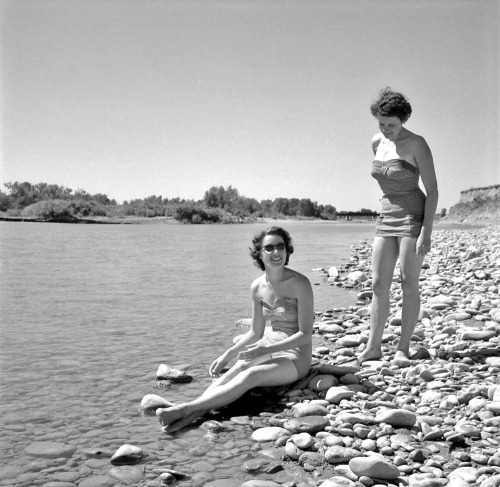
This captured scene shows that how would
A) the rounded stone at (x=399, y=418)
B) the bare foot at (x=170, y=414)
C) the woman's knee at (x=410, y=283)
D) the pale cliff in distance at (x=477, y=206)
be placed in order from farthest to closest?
the pale cliff in distance at (x=477, y=206)
the woman's knee at (x=410, y=283)
the bare foot at (x=170, y=414)
the rounded stone at (x=399, y=418)

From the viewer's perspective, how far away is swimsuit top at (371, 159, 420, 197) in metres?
5.12

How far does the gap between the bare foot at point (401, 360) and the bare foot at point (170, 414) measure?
2.15 m

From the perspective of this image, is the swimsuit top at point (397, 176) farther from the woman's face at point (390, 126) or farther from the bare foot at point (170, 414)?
the bare foot at point (170, 414)

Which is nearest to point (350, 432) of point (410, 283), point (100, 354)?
point (410, 283)

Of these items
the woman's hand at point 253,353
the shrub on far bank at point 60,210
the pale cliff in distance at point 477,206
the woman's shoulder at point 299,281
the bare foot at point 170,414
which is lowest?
the bare foot at point 170,414

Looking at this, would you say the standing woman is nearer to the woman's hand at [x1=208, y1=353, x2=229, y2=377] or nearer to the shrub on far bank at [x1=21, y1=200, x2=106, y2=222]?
the woman's hand at [x1=208, y1=353, x2=229, y2=377]

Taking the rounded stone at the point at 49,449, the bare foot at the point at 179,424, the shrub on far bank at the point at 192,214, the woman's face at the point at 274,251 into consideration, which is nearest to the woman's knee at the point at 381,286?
the woman's face at the point at 274,251

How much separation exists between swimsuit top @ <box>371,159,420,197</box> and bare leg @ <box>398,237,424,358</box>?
1.50 ft

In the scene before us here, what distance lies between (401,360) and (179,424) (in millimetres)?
2214

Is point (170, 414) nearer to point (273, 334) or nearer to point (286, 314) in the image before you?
point (273, 334)

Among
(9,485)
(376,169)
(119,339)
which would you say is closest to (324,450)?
(9,485)

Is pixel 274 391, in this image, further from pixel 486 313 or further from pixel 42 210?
pixel 42 210

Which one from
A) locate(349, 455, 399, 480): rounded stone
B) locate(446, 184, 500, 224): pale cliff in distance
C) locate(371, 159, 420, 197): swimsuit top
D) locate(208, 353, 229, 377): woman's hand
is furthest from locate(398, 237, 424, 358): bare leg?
locate(446, 184, 500, 224): pale cliff in distance

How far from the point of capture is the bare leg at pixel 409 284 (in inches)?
203
